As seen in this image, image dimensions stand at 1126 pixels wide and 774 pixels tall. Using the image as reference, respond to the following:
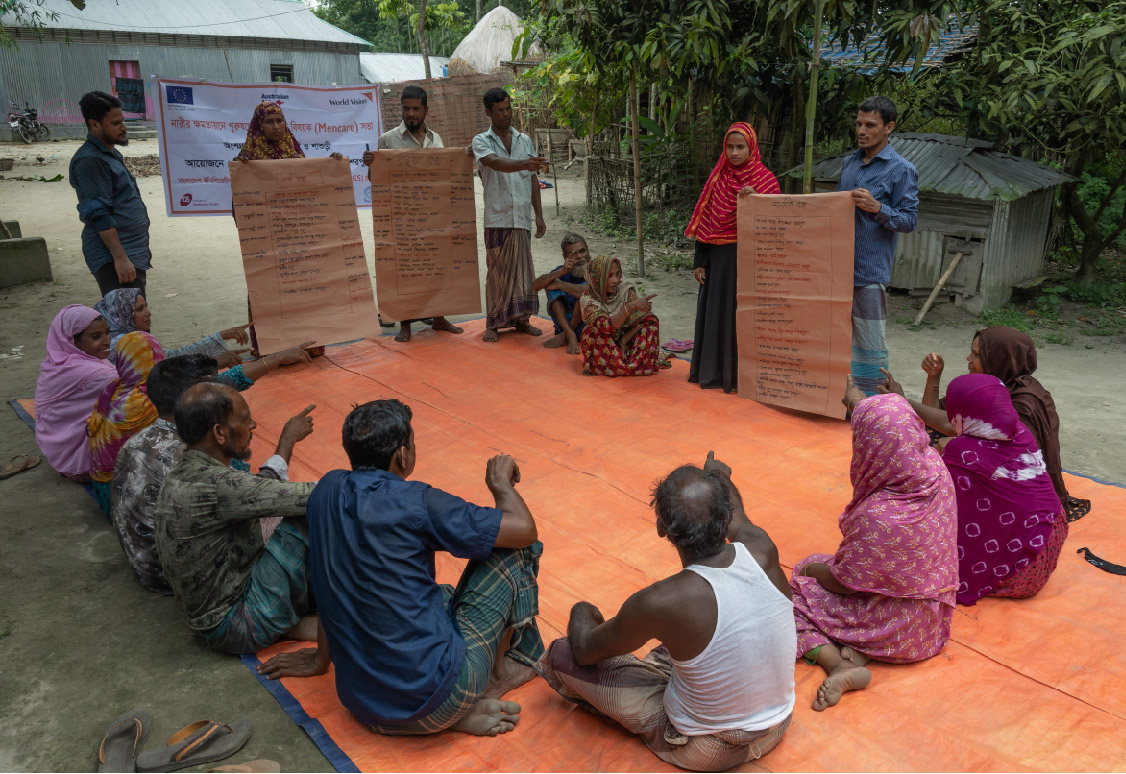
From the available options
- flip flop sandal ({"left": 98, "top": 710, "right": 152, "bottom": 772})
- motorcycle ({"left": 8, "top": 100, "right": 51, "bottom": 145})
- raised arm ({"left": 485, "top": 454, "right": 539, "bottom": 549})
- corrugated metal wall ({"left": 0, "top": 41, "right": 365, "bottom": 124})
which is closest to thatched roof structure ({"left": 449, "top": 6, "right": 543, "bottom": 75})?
corrugated metal wall ({"left": 0, "top": 41, "right": 365, "bottom": 124})

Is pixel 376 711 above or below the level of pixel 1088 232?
below

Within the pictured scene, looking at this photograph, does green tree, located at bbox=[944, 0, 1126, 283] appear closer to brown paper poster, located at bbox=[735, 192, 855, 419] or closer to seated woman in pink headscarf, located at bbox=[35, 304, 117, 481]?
brown paper poster, located at bbox=[735, 192, 855, 419]

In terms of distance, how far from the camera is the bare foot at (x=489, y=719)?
235 centimetres

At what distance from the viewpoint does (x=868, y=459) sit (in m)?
2.58

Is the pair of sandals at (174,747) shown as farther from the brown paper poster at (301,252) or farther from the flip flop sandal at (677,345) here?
the flip flop sandal at (677,345)

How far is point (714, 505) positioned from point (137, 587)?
2490mm

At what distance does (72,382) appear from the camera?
12.7ft

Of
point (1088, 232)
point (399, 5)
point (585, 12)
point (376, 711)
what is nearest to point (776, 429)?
point (376, 711)

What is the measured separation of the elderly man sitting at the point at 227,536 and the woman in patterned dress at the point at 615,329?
304 centimetres

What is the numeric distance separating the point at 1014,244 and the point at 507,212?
5117 mm

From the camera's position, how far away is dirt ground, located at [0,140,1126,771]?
2.45 m

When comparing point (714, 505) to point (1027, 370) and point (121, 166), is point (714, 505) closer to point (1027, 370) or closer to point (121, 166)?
point (1027, 370)

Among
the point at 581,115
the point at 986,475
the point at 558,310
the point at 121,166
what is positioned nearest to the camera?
the point at 986,475

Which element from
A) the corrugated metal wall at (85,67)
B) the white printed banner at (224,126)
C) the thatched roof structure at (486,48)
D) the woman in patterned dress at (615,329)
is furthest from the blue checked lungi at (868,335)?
→ the corrugated metal wall at (85,67)
